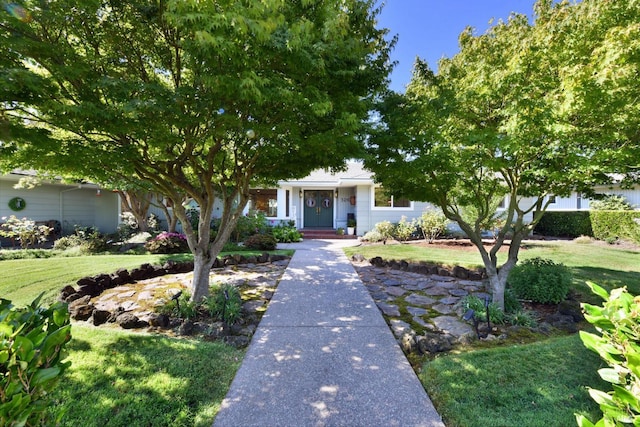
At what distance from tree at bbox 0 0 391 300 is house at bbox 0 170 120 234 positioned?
395 inches

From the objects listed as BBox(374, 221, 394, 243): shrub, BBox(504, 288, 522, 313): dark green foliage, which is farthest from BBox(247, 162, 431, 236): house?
BBox(504, 288, 522, 313): dark green foliage

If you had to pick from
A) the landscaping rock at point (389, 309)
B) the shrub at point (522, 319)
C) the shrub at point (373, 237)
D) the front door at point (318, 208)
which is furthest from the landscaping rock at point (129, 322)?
the front door at point (318, 208)

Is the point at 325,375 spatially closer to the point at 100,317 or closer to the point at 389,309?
the point at 389,309

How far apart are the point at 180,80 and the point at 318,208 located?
12.9 meters

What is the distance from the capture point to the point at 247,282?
658 cm

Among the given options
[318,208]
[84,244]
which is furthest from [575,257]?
[84,244]

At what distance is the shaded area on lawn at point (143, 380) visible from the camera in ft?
7.70

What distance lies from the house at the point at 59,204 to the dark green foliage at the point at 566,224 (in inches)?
888

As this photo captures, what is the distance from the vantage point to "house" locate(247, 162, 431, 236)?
1470 centimetres

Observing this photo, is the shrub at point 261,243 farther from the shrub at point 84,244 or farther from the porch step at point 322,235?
the shrub at point 84,244

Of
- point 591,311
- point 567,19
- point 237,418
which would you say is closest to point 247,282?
point 237,418

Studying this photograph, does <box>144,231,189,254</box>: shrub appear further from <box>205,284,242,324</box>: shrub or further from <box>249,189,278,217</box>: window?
<box>205,284,242,324</box>: shrub

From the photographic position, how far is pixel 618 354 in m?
1.33

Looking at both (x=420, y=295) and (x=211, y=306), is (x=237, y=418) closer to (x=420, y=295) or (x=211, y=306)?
(x=211, y=306)
